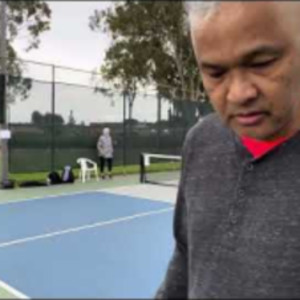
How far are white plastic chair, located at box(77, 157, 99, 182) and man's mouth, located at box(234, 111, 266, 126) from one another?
518 inches

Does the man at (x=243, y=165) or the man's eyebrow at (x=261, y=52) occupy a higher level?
the man's eyebrow at (x=261, y=52)

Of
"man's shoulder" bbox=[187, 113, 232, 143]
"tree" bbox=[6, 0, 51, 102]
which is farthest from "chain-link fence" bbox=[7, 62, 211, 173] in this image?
"man's shoulder" bbox=[187, 113, 232, 143]

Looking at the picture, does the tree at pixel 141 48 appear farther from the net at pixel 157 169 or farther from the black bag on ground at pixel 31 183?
the black bag on ground at pixel 31 183

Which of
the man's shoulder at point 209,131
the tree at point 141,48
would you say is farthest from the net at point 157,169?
the man's shoulder at point 209,131

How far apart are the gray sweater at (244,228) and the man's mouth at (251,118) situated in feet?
0.62

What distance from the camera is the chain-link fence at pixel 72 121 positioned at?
520 inches

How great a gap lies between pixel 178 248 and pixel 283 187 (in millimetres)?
240

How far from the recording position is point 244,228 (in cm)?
81

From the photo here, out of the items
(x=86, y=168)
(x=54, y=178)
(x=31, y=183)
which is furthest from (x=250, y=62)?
(x=86, y=168)

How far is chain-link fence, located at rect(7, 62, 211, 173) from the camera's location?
13.2 metres

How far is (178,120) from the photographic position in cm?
1911

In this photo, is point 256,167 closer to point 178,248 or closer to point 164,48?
point 178,248

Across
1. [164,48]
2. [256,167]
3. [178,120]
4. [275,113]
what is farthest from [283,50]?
[164,48]

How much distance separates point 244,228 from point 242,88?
0.28m
